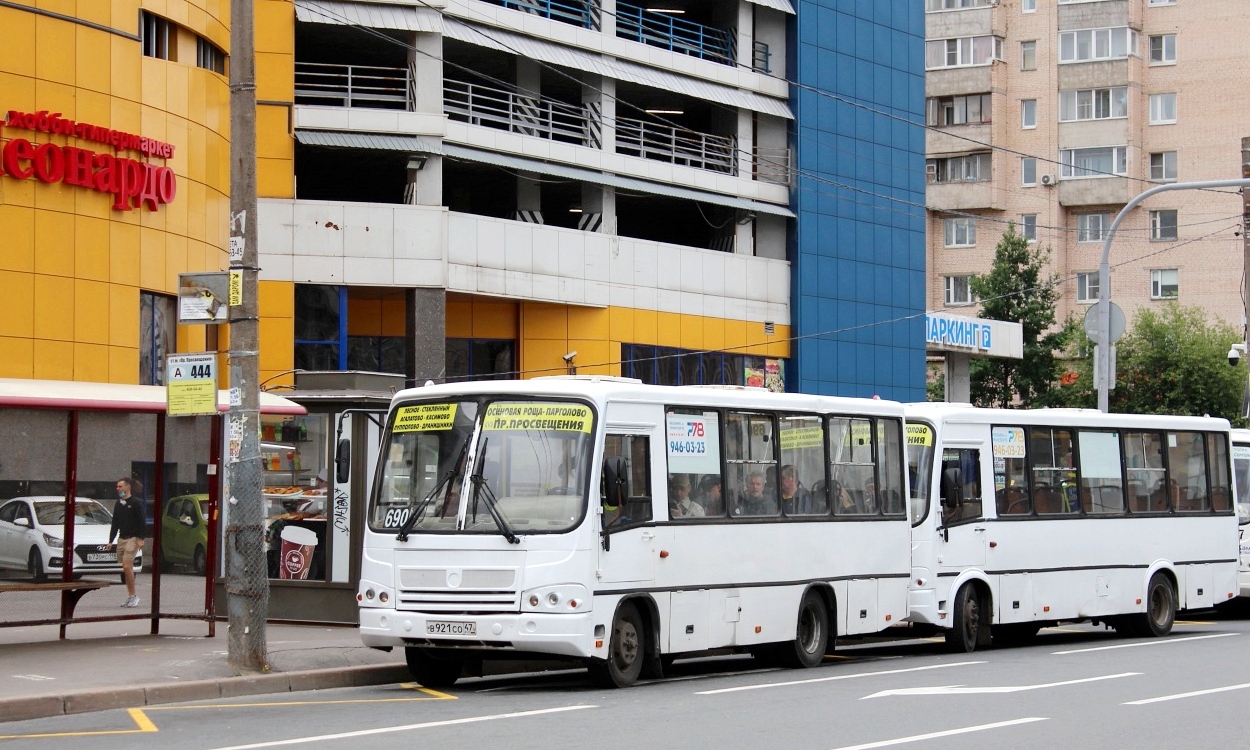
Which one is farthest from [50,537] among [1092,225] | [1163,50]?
[1163,50]

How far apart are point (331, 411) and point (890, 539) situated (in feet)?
21.7

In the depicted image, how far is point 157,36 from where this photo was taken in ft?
85.3

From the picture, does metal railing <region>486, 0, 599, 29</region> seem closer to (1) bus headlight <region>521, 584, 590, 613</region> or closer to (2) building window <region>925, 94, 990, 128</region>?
(1) bus headlight <region>521, 584, 590, 613</region>

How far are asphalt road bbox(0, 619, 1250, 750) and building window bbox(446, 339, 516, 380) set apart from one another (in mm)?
23364

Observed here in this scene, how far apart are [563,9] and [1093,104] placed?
39.5 m

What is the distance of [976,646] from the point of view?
67.4 feet

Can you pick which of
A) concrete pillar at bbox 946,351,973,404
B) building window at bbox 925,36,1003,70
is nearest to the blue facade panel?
concrete pillar at bbox 946,351,973,404

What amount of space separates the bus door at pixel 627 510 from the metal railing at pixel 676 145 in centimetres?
2783

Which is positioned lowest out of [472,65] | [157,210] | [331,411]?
[331,411]

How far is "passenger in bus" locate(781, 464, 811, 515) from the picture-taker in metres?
17.8

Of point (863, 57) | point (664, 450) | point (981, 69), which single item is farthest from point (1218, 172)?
point (664, 450)

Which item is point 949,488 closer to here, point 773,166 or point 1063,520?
point 1063,520

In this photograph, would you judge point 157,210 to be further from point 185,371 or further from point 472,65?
point 472,65

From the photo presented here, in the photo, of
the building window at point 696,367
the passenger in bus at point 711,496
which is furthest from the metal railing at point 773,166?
the passenger in bus at point 711,496
